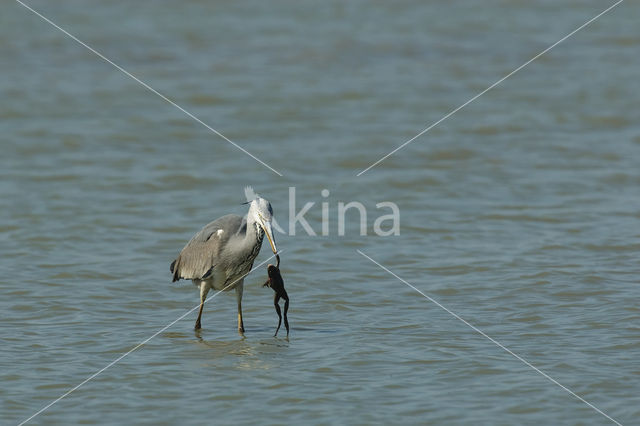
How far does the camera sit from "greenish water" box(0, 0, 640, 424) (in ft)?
26.8

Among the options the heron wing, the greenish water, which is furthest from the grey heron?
the greenish water

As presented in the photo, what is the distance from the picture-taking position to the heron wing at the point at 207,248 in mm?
9781

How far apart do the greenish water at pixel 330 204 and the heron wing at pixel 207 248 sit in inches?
19.4

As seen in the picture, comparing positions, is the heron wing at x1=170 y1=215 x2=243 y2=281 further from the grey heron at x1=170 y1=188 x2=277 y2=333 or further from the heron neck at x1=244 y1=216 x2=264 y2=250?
the heron neck at x1=244 y1=216 x2=264 y2=250

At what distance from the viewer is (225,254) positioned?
9.72 m

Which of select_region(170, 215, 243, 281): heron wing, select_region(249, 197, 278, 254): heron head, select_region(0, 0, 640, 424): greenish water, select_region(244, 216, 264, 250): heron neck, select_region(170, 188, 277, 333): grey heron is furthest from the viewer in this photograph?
select_region(170, 215, 243, 281): heron wing

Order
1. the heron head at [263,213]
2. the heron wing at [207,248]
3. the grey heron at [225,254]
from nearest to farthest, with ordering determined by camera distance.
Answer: the heron head at [263,213] < the grey heron at [225,254] < the heron wing at [207,248]

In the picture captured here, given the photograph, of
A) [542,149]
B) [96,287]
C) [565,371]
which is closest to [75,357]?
[96,287]

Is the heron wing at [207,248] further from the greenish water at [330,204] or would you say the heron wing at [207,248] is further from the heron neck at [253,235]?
the greenish water at [330,204]

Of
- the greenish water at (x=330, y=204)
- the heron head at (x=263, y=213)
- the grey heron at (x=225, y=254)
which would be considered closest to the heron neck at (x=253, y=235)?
the grey heron at (x=225, y=254)

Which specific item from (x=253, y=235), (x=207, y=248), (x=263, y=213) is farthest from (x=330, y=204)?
(x=263, y=213)

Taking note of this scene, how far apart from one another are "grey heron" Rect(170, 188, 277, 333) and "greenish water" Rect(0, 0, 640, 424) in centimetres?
40

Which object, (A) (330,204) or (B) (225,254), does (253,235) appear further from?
(A) (330,204)

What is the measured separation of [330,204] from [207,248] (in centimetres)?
435
